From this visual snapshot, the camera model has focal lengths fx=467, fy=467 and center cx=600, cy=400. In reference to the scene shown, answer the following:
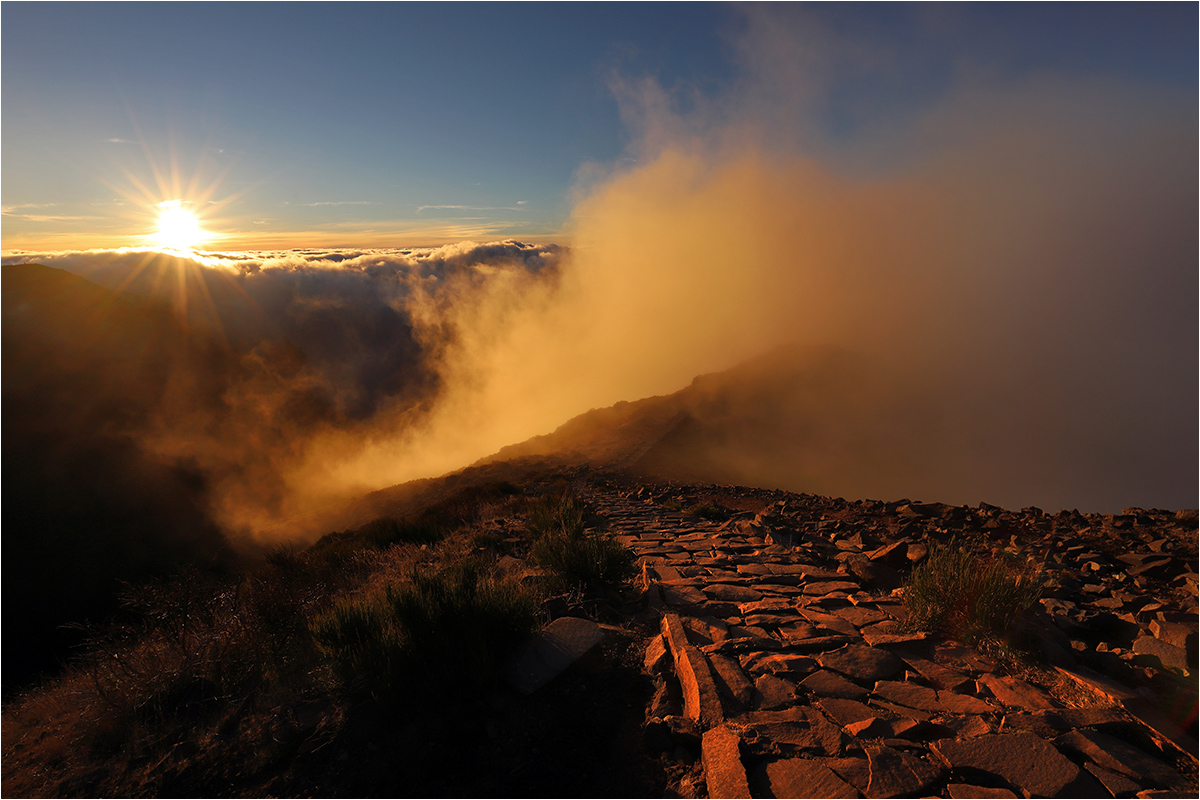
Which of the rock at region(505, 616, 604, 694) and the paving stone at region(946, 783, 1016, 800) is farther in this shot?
the rock at region(505, 616, 604, 694)

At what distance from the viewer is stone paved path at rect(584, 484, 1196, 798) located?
2312mm

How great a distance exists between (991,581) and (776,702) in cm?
208

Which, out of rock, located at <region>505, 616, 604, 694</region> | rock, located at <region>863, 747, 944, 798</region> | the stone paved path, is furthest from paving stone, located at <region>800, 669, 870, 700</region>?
rock, located at <region>505, 616, 604, 694</region>

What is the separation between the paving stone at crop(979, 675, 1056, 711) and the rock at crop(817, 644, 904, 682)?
51 cm

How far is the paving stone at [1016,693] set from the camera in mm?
2838

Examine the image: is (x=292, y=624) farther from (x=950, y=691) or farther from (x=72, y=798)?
(x=950, y=691)

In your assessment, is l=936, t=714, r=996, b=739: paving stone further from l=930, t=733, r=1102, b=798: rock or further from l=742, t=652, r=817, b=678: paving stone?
l=742, t=652, r=817, b=678: paving stone

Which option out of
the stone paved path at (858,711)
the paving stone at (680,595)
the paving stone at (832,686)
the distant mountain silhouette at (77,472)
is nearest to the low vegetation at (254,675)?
the paving stone at (680,595)

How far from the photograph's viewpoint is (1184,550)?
4.97 metres

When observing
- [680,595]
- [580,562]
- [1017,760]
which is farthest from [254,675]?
[1017,760]

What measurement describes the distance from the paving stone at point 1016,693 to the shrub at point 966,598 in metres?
0.49

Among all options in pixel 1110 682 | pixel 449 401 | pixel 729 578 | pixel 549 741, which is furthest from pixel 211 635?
pixel 449 401

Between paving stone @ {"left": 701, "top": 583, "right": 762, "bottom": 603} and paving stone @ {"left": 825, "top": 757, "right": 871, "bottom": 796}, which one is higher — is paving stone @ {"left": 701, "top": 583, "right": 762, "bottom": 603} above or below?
below

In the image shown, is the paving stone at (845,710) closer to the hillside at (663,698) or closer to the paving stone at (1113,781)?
the hillside at (663,698)
